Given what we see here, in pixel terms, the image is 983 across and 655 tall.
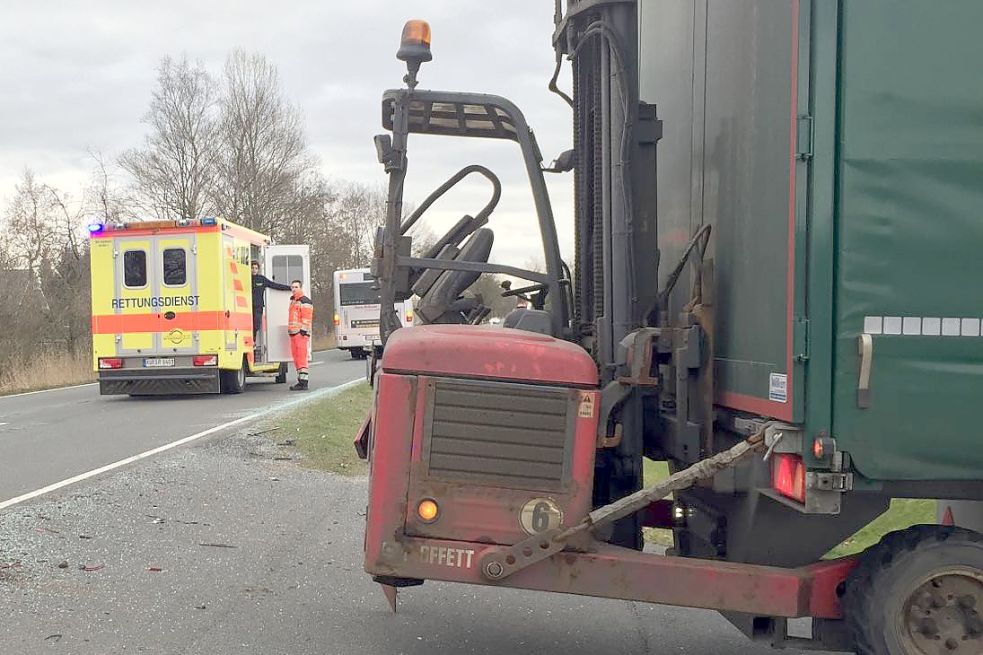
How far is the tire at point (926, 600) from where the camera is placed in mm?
3334

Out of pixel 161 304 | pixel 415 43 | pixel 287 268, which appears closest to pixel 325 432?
Answer: pixel 161 304

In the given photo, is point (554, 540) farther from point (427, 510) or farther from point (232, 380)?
point (232, 380)

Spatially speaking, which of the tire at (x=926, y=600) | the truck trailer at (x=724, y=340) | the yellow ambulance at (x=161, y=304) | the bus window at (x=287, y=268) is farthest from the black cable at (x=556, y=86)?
the bus window at (x=287, y=268)

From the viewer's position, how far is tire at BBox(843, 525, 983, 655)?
10.9 ft

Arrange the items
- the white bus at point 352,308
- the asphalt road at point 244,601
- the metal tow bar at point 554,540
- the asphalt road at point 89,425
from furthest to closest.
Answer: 1. the white bus at point 352,308
2. the asphalt road at point 89,425
3. the asphalt road at point 244,601
4. the metal tow bar at point 554,540

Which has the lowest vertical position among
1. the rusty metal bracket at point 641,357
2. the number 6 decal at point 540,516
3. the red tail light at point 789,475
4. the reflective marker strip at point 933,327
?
the number 6 decal at point 540,516

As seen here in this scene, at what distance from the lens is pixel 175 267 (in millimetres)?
→ 16391

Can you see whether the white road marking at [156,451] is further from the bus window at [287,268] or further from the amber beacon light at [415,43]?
the bus window at [287,268]

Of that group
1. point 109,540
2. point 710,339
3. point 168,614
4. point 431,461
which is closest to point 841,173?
point 710,339

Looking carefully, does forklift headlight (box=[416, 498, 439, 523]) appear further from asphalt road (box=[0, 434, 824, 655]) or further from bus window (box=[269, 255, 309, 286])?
bus window (box=[269, 255, 309, 286])

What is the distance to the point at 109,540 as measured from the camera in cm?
637

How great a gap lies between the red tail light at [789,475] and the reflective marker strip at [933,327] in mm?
552

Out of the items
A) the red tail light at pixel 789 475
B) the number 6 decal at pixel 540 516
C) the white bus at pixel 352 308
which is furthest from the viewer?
the white bus at pixel 352 308

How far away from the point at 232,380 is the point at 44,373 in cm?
880
